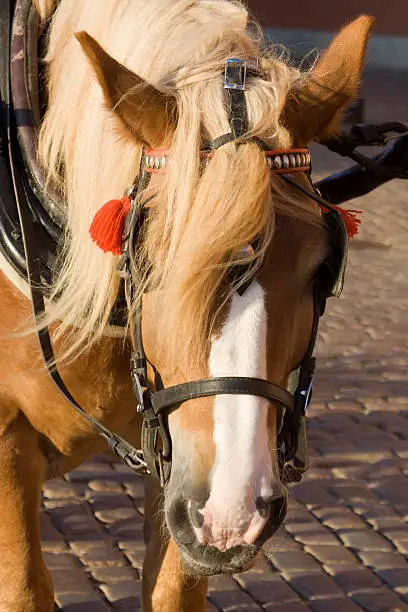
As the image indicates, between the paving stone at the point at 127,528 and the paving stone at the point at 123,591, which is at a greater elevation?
the paving stone at the point at 123,591

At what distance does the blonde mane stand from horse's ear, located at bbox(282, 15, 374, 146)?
0.17ft

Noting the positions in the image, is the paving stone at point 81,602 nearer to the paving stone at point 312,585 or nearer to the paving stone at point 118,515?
the paving stone at point 118,515

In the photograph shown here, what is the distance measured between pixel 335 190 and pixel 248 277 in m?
1.50

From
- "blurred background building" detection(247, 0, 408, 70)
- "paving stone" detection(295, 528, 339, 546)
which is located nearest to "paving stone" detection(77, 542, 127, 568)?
"paving stone" detection(295, 528, 339, 546)

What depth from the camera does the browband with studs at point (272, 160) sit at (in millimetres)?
2162

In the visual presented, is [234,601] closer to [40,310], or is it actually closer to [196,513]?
[40,310]

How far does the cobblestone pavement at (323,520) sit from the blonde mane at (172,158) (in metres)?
0.78

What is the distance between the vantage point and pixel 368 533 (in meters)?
A: 4.23

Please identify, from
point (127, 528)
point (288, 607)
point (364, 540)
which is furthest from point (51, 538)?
point (364, 540)

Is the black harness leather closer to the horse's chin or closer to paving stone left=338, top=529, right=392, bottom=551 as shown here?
the horse's chin

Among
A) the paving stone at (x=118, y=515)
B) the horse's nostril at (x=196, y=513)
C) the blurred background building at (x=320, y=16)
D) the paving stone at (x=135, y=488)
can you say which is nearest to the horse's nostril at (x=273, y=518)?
the horse's nostril at (x=196, y=513)

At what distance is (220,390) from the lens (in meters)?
2.02

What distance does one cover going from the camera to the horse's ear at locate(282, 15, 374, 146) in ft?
7.50

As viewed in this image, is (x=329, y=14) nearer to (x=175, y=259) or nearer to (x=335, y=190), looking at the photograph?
(x=335, y=190)
